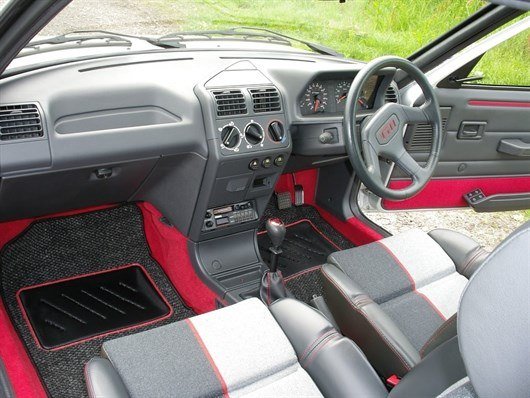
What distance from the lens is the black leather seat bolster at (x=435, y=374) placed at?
121 centimetres

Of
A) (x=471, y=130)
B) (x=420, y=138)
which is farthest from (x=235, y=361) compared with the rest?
(x=471, y=130)

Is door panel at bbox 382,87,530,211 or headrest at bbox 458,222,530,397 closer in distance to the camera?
headrest at bbox 458,222,530,397

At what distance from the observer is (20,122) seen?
6.10 feet

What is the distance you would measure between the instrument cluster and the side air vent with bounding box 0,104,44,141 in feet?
3.66

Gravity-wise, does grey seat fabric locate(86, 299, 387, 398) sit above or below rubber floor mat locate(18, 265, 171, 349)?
above

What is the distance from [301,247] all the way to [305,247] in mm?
23

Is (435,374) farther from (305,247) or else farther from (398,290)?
(305,247)

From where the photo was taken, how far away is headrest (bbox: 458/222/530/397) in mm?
887

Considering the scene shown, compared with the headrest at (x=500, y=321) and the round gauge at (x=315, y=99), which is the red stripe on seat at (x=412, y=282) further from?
the headrest at (x=500, y=321)

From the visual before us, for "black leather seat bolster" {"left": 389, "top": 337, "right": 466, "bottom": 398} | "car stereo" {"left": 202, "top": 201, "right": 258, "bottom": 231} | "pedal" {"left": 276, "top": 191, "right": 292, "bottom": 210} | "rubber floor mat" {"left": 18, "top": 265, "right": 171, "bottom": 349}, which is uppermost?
"black leather seat bolster" {"left": 389, "top": 337, "right": 466, "bottom": 398}

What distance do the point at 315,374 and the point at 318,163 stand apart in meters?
1.58

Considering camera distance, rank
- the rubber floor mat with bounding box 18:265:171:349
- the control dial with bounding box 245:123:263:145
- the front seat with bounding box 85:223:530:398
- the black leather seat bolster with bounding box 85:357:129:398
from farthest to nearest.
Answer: the rubber floor mat with bounding box 18:265:171:349
the control dial with bounding box 245:123:263:145
the black leather seat bolster with bounding box 85:357:129:398
the front seat with bounding box 85:223:530:398

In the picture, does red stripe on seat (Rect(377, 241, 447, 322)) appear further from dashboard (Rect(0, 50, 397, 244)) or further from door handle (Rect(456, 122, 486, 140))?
door handle (Rect(456, 122, 486, 140))

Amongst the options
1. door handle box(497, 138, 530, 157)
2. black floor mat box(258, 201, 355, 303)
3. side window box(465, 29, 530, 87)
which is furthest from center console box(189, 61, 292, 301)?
door handle box(497, 138, 530, 157)
